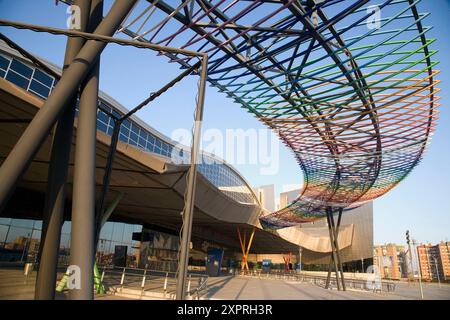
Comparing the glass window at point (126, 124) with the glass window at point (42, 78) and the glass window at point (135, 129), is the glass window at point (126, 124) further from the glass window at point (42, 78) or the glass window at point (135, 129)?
the glass window at point (42, 78)

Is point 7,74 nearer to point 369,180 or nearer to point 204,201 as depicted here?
point 204,201

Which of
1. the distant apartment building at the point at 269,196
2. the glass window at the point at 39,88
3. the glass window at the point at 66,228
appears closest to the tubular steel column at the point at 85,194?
the glass window at the point at 39,88

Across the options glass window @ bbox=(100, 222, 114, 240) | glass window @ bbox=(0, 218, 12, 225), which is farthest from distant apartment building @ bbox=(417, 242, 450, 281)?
glass window @ bbox=(0, 218, 12, 225)

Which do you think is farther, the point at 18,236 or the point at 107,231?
the point at 107,231

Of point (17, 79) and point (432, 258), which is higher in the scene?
point (17, 79)

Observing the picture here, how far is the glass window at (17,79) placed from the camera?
65.9 feet

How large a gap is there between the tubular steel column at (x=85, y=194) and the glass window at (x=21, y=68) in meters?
19.6

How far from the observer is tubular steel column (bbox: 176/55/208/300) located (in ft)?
13.7

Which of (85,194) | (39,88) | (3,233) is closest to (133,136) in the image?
(39,88)

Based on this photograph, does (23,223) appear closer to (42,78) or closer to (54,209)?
(42,78)

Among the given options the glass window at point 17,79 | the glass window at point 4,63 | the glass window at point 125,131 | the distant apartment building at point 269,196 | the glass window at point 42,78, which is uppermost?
the distant apartment building at point 269,196

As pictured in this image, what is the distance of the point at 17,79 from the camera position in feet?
67.4

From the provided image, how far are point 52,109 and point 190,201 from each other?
98.6 inches
